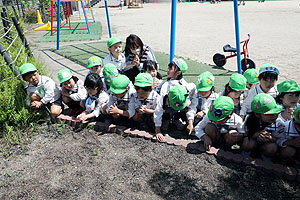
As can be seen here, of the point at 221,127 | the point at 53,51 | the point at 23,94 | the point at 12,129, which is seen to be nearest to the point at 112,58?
the point at 23,94

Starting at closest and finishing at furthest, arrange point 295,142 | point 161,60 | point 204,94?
point 295,142 < point 204,94 < point 161,60

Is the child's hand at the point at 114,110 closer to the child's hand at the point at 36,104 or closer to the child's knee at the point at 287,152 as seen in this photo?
the child's hand at the point at 36,104

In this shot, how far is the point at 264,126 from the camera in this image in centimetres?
281

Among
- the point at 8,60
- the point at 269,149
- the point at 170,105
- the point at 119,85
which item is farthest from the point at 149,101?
the point at 8,60

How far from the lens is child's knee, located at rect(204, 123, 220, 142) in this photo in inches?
118

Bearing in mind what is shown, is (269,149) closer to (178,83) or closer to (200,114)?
(200,114)

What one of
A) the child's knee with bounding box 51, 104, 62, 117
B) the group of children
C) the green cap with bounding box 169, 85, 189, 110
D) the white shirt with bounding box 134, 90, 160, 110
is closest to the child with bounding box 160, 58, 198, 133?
the group of children

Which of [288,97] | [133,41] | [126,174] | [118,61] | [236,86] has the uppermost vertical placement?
[133,41]

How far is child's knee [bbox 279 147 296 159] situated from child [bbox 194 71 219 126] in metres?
1.05

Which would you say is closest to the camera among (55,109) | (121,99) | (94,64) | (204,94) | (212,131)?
(212,131)

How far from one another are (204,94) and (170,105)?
0.49 metres

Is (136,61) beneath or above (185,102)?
above

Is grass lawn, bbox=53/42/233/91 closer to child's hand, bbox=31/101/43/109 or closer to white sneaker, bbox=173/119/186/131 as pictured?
white sneaker, bbox=173/119/186/131

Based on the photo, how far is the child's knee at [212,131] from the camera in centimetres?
300
